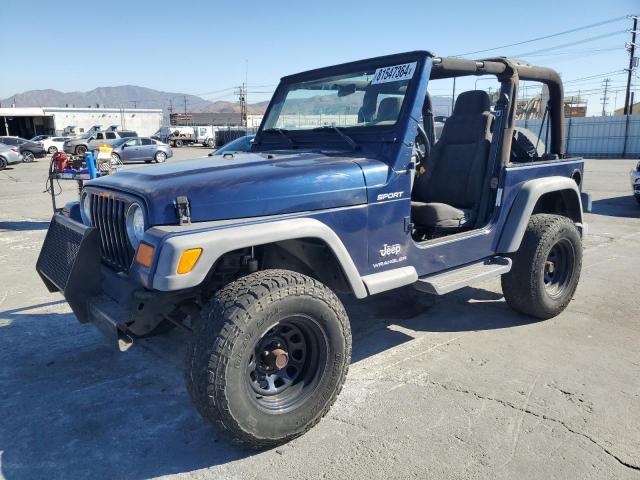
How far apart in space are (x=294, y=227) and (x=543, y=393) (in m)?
1.93

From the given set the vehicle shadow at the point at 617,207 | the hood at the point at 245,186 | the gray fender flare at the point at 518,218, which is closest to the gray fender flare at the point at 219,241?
the hood at the point at 245,186

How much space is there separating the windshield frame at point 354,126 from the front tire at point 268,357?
4.24 feet

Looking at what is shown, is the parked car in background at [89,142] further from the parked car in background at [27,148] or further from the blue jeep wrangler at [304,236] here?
the blue jeep wrangler at [304,236]

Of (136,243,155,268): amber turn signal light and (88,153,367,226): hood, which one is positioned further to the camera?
(88,153,367,226): hood

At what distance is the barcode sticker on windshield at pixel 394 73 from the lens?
3516mm

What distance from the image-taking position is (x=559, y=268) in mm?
4664

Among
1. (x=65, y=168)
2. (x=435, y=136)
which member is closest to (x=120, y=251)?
(x=435, y=136)

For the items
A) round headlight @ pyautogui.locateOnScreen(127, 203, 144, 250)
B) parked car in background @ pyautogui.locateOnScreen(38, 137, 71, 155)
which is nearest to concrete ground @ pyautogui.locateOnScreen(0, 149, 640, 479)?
round headlight @ pyautogui.locateOnScreen(127, 203, 144, 250)

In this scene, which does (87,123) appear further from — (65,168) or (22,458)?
(22,458)

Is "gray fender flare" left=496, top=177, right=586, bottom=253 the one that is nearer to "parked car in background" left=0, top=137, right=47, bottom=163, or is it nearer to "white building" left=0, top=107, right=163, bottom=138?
"parked car in background" left=0, top=137, right=47, bottom=163

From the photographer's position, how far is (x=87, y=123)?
187 ft

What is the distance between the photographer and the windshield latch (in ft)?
8.54

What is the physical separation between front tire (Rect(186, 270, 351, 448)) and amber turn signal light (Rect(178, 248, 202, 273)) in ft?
0.83

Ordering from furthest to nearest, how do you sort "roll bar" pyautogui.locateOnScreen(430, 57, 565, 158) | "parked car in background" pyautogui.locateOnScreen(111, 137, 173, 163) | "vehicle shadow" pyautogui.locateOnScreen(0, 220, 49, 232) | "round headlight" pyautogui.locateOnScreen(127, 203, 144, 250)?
"parked car in background" pyautogui.locateOnScreen(111, 137, 173, 163), "vehicle shadow" pyautogui.locateOnScreen(0, 220, 49, 232), "roll bar" pyautogui.locateOnScreen(430, 57, 565, 158), "round headlight" pyautogui.locateOnScreen(127, 203, 144, 250)
